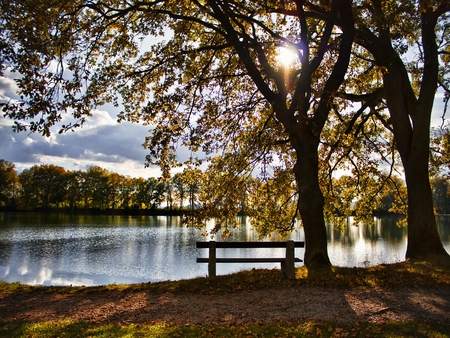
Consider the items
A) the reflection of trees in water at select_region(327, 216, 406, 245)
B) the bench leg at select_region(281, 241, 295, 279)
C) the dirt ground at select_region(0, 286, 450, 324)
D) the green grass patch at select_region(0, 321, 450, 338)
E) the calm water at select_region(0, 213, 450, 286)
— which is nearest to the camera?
the green grass patch at select_region(0, 321, 450, 338)

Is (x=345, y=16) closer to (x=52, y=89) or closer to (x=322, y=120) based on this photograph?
(x=322, y=120)

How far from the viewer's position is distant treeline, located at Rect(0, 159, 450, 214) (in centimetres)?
8050

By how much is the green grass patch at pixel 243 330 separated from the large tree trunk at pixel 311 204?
4240mm

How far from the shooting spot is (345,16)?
10.6 meters

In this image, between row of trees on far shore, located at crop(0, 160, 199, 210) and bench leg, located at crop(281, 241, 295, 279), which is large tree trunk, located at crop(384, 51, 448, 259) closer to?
bench leg, located at crop(281, 241, 295, 279)

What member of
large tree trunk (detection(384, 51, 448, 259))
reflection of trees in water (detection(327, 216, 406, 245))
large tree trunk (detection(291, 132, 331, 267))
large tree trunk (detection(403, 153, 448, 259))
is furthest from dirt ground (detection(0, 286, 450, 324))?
reflection of trees in water (detection(327, 216, 406, 245))

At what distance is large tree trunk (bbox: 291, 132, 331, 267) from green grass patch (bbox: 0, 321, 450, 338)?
4240 millimetres

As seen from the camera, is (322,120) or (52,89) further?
(322,120)

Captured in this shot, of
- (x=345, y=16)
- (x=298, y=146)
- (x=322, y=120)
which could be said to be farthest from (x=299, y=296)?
(x=345, y=16)

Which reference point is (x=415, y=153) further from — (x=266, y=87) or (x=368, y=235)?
(x=368, y=235)

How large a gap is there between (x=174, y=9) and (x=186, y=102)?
10.1 feet

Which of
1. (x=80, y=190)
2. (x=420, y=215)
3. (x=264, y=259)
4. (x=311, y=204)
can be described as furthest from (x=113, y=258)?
(x=80, y=190)

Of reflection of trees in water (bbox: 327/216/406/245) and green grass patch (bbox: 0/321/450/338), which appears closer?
green grass patch (bbox: 0/321/450/338)

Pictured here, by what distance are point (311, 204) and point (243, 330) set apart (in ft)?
17.4
